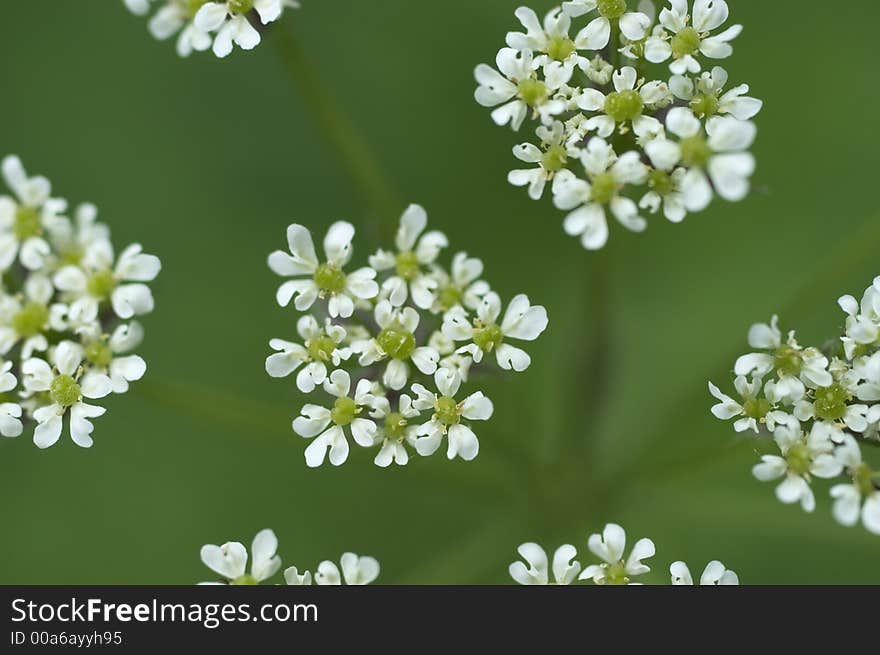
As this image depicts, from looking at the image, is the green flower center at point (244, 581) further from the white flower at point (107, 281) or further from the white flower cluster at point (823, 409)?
the white flower cluster at point (823, 409)

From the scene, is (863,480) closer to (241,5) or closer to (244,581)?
(244,581)

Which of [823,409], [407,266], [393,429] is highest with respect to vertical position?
[407,266]

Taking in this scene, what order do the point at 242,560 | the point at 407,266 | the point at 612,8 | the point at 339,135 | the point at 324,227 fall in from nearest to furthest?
1. the point at 612,8
2. the point at 242,560
3. the point at 407,266
4. the point at 339,135
5. the point at 324,227

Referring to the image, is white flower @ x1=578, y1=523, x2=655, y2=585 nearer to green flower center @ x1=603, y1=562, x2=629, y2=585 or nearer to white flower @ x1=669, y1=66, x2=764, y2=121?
green flower center @ x1=603, y1=562, x2=629, y2=585

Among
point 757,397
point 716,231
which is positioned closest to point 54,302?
point 757,397

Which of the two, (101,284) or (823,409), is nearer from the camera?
(823,409)

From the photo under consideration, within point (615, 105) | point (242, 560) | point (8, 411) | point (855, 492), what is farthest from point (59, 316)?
point (855, 492)

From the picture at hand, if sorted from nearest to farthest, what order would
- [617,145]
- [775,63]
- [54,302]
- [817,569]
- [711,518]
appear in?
[617,145] < [54,302] < [711,518] < [817,569] < [775,63]
